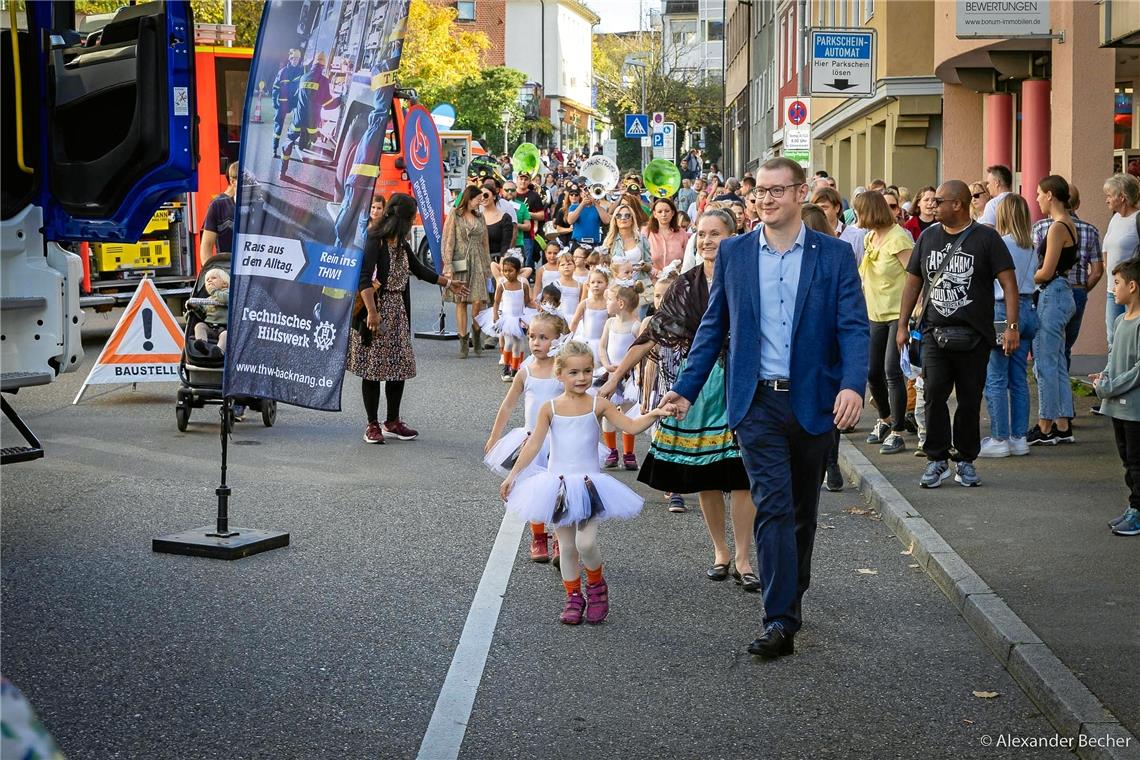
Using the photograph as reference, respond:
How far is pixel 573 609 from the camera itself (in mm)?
6609

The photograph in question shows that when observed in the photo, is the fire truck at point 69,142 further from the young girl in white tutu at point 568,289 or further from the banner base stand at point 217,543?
the young girl in white tutu at point 568,289

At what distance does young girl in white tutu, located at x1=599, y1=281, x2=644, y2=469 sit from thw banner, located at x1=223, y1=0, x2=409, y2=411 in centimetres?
291

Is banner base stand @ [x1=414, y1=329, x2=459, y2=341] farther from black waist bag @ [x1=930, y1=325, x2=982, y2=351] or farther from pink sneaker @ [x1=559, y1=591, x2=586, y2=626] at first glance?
pink sneaker @ [x1=559, y1=591, x2=586, y2=626]

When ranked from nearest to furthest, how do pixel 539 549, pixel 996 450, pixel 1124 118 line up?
1. pixel 539 549
2. pixel 996 450
3. pixel 1124 118

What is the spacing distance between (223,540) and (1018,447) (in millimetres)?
5667

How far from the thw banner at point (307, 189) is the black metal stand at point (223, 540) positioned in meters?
0.48

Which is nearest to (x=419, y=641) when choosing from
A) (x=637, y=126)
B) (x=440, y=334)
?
(x=440, y=334)

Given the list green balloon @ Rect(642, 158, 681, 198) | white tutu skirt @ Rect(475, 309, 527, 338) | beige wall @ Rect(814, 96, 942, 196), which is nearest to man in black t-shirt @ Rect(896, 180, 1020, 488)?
white tutu skirt @ Rect(475, 309, 527, 338)

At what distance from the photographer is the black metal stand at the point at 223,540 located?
784 cm

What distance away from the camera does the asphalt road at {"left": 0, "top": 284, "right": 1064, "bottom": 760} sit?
514 cm

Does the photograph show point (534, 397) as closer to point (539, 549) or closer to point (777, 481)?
point (539, 549)

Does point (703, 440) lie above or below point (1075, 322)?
below

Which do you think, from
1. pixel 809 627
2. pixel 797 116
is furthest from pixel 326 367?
pixel 797 116

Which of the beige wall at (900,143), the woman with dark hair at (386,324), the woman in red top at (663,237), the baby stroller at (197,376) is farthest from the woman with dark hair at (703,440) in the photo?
the beige wall at (900,143)
